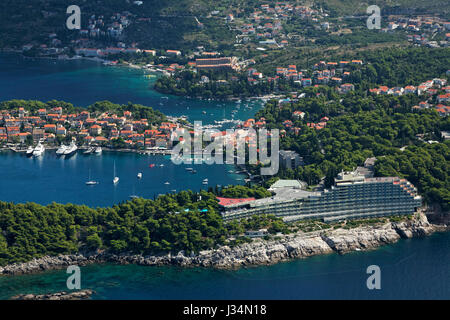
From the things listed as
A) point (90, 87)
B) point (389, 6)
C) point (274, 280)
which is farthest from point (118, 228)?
point (389, 6)

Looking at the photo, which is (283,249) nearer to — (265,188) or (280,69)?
(265,188)

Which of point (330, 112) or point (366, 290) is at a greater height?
point (330, 112)

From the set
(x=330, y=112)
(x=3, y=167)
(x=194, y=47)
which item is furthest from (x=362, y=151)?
(x=194, y=47)

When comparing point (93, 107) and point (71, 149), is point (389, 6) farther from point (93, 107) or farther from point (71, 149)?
point (71, 149)

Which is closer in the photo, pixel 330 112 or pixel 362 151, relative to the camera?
pixel 362 151

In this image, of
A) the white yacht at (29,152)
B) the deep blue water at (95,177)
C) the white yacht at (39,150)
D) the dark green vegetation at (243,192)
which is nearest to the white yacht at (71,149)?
the deep blue water at (95,177)

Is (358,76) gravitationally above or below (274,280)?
above

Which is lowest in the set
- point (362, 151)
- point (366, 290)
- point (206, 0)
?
point (366, 290)
